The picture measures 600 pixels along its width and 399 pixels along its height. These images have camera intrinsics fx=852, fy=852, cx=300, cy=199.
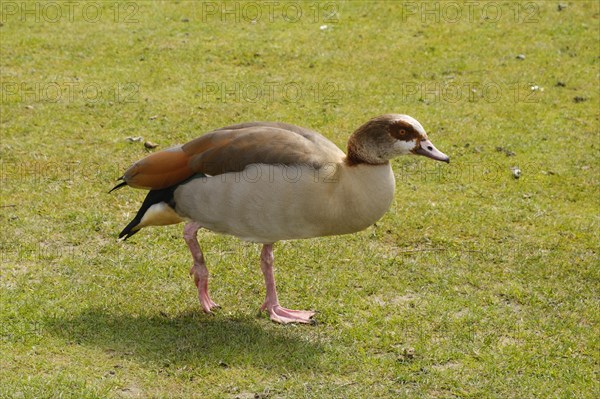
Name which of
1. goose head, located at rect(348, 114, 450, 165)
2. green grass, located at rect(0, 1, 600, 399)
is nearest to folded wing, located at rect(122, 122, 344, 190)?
goose head, located at rect(348, 114, 450, 165)

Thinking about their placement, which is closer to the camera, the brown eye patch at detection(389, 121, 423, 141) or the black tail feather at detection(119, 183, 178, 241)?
the brown eye patch at detection(389, 121, 423, 141)

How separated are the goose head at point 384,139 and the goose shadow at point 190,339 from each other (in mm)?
1484

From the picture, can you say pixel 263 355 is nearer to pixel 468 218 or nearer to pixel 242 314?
pixel 242 314

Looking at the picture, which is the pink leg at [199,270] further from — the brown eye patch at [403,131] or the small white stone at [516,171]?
the small white stone at [516,171]

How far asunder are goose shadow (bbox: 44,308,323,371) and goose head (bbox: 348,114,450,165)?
58.4 inches

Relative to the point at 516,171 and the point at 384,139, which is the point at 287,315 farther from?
the point at 516,171

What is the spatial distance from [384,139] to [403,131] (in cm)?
16

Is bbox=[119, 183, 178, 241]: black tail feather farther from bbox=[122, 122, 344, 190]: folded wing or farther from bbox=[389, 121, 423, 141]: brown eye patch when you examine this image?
bbox=[389, 121, 423, 141]: brown eye patch

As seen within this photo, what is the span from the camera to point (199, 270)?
6.86 metres

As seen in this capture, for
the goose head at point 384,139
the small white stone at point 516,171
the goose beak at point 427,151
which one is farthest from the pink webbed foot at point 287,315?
the small white stone at point 516,171

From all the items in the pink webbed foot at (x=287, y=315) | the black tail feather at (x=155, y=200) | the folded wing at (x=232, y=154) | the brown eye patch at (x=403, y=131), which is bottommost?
the pink webbed foot at (x=287, y=315)

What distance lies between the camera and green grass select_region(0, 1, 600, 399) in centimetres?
623

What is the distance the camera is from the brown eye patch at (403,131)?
6.52 meters

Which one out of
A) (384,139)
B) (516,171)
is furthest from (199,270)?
(516,171)
